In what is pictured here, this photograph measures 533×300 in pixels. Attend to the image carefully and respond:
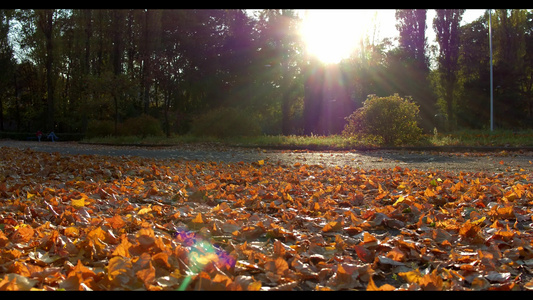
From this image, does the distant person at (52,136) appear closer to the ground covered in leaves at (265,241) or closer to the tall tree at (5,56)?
the tall tree at (5,56)

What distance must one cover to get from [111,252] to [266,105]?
32.0 meters

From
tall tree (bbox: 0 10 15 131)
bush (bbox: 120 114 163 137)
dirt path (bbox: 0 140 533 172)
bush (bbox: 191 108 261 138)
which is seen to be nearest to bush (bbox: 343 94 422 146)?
dirt path (bbox: 0 140 533 172)

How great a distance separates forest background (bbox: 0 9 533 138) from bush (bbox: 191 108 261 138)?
5489 mm

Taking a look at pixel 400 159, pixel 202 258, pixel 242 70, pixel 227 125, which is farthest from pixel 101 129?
pixel 202 258

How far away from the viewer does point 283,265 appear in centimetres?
164

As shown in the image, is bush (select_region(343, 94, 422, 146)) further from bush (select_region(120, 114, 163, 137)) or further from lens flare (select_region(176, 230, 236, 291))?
lens flare (select_region(176, 230, 236, 291))

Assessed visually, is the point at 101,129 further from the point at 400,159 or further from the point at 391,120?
the point at 400,159

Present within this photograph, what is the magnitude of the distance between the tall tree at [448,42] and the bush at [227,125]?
1271cm

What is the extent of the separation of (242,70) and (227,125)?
43.9ft

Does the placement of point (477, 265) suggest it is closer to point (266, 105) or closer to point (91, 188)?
point (91, 188)

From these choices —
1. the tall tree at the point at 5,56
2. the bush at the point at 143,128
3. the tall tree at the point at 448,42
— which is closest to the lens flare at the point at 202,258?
the bush at the point at 143,128

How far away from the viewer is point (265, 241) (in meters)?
2.23

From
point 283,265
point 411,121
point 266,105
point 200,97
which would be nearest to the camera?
point 283,265
